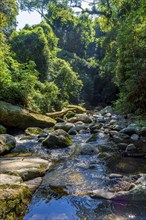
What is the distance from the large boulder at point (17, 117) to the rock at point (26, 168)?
3931 millimetres

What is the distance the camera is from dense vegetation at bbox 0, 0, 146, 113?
31.4ft

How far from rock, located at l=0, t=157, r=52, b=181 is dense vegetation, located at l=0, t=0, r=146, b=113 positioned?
503 centimetres

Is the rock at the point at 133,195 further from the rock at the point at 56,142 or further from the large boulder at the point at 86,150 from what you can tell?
the rock at the point at 56,142

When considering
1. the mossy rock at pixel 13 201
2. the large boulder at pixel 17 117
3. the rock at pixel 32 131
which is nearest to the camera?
the mossy rock at pixel 13 201

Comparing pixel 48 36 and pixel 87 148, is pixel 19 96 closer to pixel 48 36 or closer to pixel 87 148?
pixel 87 148

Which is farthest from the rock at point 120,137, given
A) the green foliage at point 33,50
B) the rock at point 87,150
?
the green foliage at point 33,50

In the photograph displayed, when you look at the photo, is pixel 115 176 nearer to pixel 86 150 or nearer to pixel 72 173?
pixel 72 173

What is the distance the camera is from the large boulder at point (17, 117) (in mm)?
8320

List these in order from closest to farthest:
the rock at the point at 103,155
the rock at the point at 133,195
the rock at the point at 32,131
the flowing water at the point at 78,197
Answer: the flowing water at the point at 78,197
the rock at the point at 133,195
the rock at the point at 103,155
the rock at the point at 32,131

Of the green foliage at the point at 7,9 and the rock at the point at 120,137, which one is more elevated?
the green foliage at the point at 7,9

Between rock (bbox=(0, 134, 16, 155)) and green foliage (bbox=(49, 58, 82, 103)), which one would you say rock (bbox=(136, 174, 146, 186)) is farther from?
green foliage (bbox=(49, 58, 82, 103))

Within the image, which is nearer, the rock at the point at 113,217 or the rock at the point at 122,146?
the rock at the point at 113,217

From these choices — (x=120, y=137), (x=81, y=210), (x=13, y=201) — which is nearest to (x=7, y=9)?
(x=120, y=137)

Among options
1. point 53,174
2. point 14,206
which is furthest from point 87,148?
point 14,206
